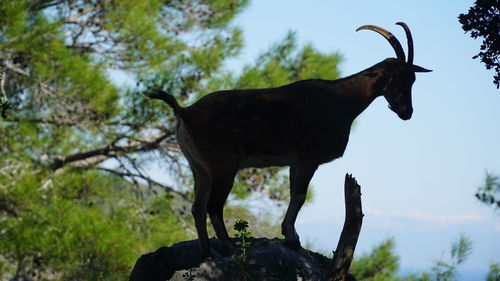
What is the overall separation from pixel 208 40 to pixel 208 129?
10830 mm

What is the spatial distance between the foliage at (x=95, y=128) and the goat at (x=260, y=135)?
22.7 ft

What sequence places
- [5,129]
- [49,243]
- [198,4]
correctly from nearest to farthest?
1. [49,243]
2. [5,129]
3. [198,4]

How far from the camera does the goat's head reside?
6484 mm

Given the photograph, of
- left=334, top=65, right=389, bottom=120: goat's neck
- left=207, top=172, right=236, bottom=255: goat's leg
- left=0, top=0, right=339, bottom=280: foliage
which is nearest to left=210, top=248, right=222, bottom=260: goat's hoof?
left=207, top=172, right=236, bottom=255: goat's leg

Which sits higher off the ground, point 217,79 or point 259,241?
point 217,79

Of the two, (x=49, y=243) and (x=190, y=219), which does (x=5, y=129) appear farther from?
(x=190, y=219)

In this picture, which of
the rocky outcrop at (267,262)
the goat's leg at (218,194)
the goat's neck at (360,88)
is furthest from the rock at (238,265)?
the goat's neck at (360,88)

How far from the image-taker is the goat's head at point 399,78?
648 centimetres

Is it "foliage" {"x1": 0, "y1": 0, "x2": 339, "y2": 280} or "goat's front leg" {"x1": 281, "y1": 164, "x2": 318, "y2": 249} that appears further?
"foliage" {"x1": 0, "y1": 0, "x2": 339, "y2": 280}

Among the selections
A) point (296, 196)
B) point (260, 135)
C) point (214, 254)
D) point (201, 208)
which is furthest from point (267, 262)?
point (260, 135)

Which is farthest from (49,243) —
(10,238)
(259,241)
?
(259,241)

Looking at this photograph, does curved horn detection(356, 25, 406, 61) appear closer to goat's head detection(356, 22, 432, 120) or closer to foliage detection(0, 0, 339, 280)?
goat's head detection(356, 22, 432, 120)

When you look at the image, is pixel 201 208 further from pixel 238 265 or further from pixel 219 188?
pixel 238 265

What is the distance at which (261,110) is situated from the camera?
581 centimetres
